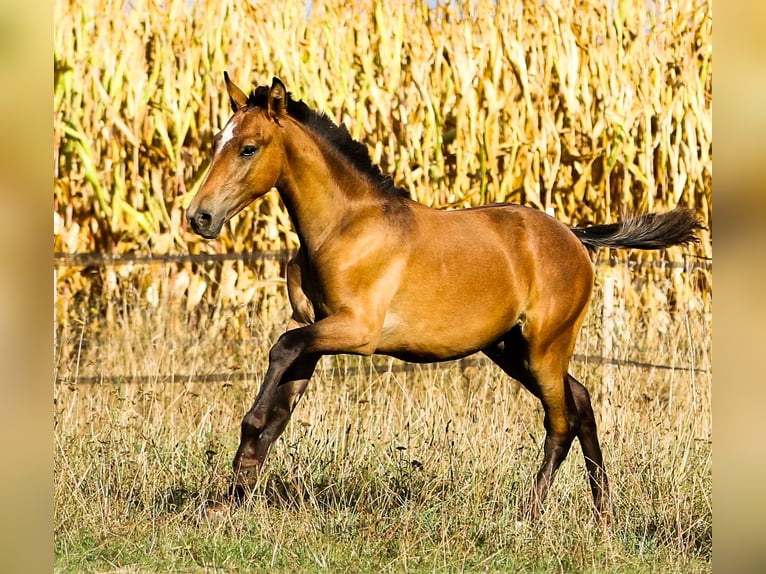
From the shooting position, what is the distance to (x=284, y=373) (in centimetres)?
496

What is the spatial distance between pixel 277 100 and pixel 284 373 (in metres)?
1.38

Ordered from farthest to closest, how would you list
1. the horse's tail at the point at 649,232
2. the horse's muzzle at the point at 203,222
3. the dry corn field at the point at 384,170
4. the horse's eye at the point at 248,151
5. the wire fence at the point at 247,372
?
the wire fence at the point at 247,372 → the dry corn field at the point at 384,170 → the horse's tail at the point at 649,232 → the horse's eye at the point at 248,151 → the horse's muzzle at the point at 203,222

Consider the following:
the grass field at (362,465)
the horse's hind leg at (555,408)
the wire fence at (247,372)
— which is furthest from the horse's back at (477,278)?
the wire fence at (247,372)

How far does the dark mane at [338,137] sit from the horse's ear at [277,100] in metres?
0.08

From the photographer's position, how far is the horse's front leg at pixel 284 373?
15.7ft

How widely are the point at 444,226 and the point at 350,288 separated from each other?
731 millimetres

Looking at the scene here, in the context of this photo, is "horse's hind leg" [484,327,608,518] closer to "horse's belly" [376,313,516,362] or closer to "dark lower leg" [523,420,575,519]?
"dark lower leg" [523,420,575,519]

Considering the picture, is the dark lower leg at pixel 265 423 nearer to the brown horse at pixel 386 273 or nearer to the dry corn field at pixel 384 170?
the brown horse at pixel 386 273

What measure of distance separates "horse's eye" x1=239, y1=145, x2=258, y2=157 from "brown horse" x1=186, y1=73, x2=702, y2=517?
0.01 m

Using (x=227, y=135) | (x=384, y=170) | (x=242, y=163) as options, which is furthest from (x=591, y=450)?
(x=384, y=170)

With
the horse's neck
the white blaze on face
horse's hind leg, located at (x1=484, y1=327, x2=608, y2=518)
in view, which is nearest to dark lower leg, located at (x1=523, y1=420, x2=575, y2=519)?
horse's hind leg, located at (x1=484, y1=327, x2=608, y2=518)

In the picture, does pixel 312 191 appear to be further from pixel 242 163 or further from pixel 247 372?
pixel 247 372

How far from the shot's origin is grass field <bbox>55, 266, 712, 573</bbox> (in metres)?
4.96
